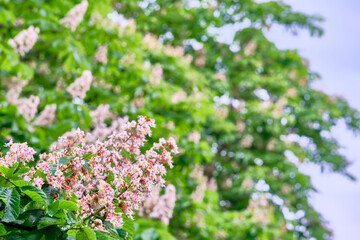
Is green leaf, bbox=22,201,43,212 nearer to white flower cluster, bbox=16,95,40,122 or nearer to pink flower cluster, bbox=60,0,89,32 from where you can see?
white flower cluster, bbox=16,95,40,122

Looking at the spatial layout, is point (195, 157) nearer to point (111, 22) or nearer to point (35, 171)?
point (111, 22)

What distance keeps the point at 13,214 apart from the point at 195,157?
5033 millimetres

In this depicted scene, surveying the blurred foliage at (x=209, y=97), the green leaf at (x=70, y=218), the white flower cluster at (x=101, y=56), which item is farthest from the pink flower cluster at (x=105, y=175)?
the white flower cluster at (x=101, y=56)

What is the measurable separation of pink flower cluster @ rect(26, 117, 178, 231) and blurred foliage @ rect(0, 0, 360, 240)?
6.90 ft

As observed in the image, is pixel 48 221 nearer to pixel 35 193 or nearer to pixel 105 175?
pixel 35 193

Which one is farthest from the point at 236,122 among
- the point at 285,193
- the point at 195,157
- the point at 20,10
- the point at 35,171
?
the point at 35,171

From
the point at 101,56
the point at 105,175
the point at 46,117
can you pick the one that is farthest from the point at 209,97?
the point at 105,175

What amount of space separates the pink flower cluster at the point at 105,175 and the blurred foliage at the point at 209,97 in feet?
6.90

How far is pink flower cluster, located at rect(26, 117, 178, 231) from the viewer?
1.61m

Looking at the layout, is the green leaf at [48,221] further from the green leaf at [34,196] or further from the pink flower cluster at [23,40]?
the pink flower cluster at [23,40]

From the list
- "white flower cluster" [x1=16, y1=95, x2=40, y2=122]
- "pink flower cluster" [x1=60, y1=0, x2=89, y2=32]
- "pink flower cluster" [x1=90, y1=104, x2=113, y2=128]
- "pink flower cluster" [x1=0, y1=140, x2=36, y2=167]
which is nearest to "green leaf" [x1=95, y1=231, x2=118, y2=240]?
"pink flower cluster" [x1=0, y1=140, x2=36, y2=167]

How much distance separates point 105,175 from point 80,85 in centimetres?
283

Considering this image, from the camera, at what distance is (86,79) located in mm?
4340

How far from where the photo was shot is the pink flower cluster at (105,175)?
63.3 inches
